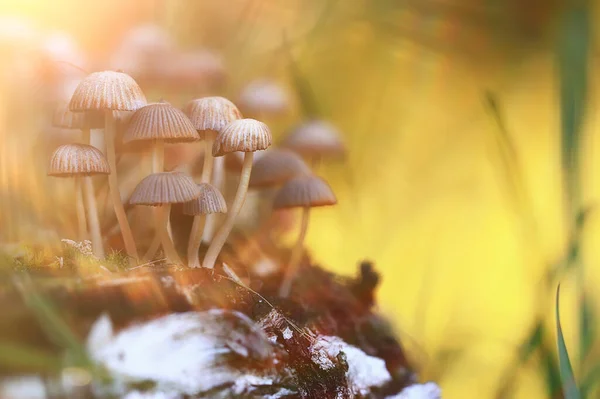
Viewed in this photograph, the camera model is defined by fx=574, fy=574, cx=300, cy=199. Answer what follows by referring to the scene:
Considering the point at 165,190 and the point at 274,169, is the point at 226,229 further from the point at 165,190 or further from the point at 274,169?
the point at 274,169

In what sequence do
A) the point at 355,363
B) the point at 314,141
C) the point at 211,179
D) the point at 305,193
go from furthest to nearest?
the point at 314,141
the point at 211,179
the point at 305,193
the point at 355,363

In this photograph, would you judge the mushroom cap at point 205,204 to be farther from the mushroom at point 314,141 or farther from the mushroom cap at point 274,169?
the mushroom at point 314,141

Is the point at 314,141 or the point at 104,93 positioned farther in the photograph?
the point at 314,141

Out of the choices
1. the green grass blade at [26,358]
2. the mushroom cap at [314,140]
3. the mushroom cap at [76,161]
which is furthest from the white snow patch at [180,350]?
the mushroom cap at [314,140]

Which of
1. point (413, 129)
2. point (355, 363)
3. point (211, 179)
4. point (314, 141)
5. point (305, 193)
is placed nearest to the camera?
point (355, 363)

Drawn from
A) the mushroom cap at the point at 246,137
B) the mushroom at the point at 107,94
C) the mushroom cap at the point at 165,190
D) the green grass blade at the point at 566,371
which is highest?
the mushroom at the point at 107,94

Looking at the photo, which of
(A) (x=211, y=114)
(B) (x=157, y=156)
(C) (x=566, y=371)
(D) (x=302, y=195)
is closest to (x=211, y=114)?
(A) (x=211, y=114)
